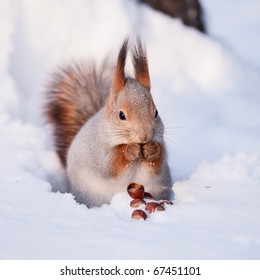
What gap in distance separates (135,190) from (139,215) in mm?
262

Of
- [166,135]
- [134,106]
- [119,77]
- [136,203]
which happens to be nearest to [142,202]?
[136,203]

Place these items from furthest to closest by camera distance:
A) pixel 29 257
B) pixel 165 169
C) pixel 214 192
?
pixel 165 169
pixel 214 192
pixel 29 257

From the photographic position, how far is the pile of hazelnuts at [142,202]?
233 centimetres

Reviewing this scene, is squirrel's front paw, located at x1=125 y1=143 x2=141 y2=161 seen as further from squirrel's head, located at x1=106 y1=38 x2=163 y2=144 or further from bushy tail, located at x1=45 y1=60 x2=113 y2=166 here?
bushy tail, located at x1=45 y1=60 x2=113 y2=166

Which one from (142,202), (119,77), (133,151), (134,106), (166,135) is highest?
(166,135)

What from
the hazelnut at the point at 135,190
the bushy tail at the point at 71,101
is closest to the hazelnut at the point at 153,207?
the hazelnut at the point at 135,190

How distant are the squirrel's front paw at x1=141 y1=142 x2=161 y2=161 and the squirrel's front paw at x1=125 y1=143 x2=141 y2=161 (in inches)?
1.0

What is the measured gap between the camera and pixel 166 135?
128 inches

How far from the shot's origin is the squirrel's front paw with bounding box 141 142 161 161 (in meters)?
2.61

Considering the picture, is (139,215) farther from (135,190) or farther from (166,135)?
(166,135)

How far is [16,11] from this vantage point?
3.76 m

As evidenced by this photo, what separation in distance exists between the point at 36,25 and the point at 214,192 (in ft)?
5.50
